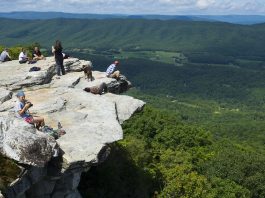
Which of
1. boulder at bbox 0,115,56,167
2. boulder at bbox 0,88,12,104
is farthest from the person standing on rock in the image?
boulder at bbox 0,115,56,167

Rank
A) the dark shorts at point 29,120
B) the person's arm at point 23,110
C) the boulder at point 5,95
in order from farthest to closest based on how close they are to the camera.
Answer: the boulder at point 5,95
the person's arm at point 23,110
the dark shorts at point 29,120

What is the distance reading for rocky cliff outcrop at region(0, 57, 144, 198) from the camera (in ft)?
75.2

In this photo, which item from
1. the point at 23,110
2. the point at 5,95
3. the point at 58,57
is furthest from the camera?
the point at 58,57

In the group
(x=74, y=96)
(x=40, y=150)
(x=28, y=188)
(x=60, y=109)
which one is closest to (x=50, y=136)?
(x=40, y=150)

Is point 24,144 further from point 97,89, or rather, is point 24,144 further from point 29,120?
point 97,89

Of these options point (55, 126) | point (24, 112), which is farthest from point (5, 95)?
point (24, 112)

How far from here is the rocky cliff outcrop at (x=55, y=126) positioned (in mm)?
22922

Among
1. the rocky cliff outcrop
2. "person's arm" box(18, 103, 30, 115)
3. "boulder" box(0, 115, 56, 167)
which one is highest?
"person's arm" box(18, 103, 30, 115)

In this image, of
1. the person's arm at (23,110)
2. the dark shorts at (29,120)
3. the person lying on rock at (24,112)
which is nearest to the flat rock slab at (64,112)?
the person lying on rock at (24,112)

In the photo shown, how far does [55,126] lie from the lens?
95.9 ft

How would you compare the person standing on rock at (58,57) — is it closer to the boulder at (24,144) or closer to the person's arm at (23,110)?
the person's arm at (23,110)

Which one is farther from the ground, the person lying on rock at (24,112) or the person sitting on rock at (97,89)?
the person lying on rock at (24,112)

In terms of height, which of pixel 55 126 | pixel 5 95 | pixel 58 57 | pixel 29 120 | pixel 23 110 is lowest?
pixel 55 126

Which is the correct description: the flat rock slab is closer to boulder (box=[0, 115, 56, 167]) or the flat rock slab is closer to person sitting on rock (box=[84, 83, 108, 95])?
boulder (box=[0, 115, 56, 167])
